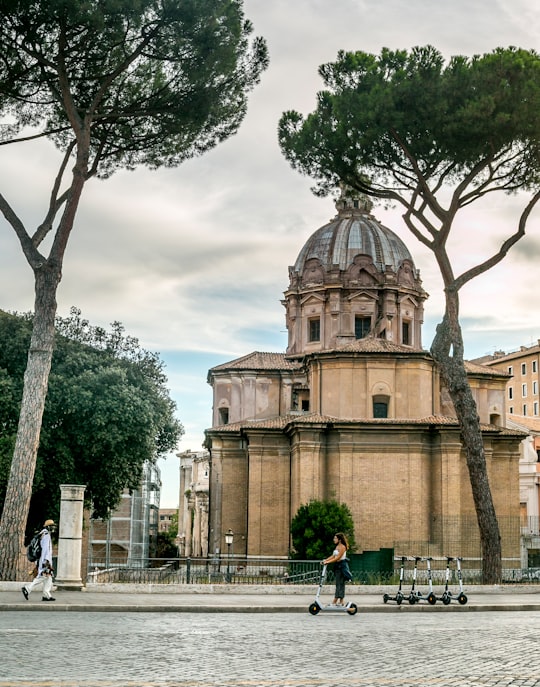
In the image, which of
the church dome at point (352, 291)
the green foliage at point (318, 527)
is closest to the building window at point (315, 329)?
the church dome at point (352, 291)

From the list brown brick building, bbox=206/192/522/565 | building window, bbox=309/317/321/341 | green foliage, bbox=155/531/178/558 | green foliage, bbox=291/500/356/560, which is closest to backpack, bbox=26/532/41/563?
green foliage, bbox=291/500/356/560

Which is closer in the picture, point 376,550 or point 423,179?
point 423,179

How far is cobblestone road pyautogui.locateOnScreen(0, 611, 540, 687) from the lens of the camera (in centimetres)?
771

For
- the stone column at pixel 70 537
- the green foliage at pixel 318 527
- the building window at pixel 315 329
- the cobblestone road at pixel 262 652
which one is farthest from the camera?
the building window at pixel 315 329

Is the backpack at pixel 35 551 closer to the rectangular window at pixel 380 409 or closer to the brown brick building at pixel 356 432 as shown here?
the brown brick building at pixel 356 432

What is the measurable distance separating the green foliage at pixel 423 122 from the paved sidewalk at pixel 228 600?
12.1 meters

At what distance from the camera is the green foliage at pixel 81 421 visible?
1158 inches

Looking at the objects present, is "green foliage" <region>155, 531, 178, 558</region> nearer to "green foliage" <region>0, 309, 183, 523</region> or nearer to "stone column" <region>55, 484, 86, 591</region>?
"green foliage" <region>0, 309, 183, 523</region>

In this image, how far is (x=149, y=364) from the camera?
34938 millimetres

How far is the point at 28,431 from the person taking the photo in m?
20.0

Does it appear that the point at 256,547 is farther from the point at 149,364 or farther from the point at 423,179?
the point at 423,179

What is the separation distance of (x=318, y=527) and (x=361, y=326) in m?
16.4

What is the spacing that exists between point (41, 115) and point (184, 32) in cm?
474

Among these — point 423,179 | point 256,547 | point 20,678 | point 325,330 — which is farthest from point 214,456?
point 20,678
